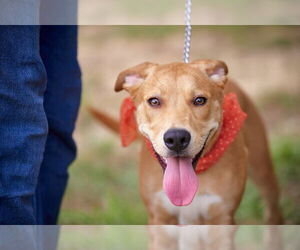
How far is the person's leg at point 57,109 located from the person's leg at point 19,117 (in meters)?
0.73

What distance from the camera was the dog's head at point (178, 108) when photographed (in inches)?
122

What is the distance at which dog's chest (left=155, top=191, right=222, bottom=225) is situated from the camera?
3.50 metres

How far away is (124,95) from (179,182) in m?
3.67

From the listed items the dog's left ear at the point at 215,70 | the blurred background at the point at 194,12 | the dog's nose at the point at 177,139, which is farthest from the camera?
the blurred background at the point at 194,12

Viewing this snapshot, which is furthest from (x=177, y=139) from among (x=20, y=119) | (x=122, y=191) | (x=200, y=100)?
(x=122, y=191)

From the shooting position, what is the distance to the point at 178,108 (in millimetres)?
3176

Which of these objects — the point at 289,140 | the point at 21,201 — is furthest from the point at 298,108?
the point at 21,201

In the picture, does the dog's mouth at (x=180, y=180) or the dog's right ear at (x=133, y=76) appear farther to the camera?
the dog's right ear at (x=133, y=76)

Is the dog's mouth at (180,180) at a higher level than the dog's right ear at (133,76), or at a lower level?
lower

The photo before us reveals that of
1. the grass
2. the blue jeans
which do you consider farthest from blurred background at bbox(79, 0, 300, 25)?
the blue jeans

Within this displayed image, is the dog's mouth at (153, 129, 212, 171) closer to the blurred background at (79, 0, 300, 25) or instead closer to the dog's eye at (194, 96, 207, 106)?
the dog's eye at (194, 96, 207, 106)

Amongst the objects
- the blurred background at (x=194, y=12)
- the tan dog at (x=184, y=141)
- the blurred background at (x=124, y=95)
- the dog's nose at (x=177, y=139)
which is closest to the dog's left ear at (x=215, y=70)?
the tan dog at (x=184, y=141)

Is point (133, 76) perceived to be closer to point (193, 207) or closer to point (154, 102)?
point (154, 102)

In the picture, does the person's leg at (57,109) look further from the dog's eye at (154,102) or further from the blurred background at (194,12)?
the blurred background at (194,12)
